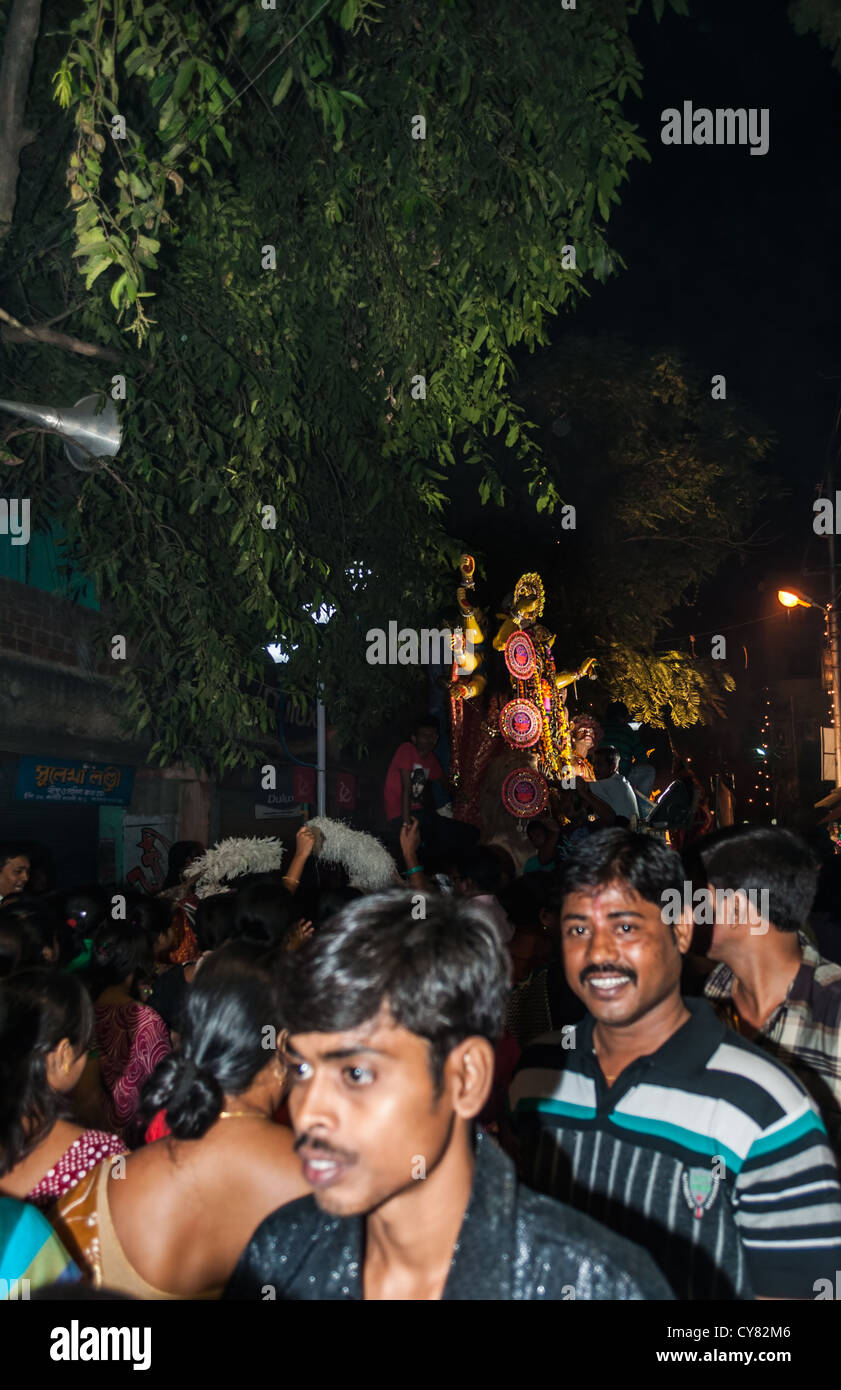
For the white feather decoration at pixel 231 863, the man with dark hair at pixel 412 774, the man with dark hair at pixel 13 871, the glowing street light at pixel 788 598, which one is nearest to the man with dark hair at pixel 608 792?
the man with dark hair at pixel 412 774

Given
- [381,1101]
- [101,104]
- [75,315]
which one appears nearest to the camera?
[381,1101]

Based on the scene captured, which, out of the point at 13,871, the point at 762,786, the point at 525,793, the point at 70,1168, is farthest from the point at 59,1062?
the point at 762,786

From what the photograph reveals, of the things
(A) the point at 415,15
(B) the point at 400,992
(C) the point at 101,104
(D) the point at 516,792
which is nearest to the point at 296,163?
(A) the point at 415,15

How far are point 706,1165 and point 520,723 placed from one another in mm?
13014

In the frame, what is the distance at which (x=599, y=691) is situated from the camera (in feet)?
76.7

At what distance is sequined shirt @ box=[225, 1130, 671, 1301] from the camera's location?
5.49ft

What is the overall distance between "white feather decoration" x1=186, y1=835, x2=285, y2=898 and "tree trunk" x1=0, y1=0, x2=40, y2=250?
4.03 m

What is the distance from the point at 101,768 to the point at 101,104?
7816mm

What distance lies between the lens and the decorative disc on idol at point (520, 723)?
15.3 m

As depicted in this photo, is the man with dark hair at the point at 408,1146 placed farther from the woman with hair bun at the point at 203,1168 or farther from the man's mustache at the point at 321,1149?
the woman with hair bun at the point at 203,1168

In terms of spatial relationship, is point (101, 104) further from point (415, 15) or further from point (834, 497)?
point (834, 497)

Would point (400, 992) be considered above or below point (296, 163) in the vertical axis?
below

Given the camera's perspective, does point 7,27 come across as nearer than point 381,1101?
No

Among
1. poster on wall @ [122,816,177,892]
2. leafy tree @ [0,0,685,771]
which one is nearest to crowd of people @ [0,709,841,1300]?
leafy tree @ [0,0,685,771]
